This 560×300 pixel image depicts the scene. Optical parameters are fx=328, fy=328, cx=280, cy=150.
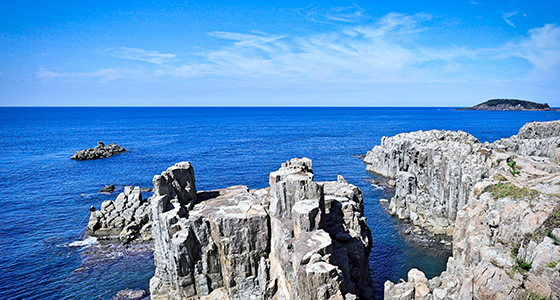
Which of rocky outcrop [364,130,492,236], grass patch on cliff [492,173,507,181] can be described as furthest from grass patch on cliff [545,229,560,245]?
rocky outcrop [364,130,492,236]

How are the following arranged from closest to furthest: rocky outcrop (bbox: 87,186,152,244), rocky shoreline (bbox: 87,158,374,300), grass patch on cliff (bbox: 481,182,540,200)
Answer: grass patch on cliff (bbox: 481,182,540,200) < rocky shoreline (bbox: 87,158,374,300) < rocky outcrop (bbox: 87,186,152,244)

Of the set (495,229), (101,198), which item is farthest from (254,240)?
(101,198)

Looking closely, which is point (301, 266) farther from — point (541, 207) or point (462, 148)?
point (462, 148)

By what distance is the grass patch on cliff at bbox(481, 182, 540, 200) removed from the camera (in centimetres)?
2858

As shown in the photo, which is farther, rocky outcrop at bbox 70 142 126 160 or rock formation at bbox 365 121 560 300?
rocky outcrop at bbox 70 142 126 160

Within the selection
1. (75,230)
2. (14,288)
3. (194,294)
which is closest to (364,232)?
(194,294)

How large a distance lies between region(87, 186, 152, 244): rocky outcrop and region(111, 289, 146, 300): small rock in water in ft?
43.9

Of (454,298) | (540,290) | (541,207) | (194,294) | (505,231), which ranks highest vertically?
(541,207)

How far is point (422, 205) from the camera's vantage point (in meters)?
60.4

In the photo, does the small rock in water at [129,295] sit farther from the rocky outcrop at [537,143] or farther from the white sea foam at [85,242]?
the rocky outcrop at [537,143]

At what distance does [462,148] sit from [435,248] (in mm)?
19971

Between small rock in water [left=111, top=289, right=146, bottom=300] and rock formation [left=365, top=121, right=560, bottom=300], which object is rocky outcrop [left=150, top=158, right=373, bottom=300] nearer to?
small rock in water [left=111, top=289, right=146, bottom=300]

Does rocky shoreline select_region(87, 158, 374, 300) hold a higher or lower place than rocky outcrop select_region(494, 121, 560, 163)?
lower

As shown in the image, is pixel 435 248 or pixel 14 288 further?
pixel 435 248
